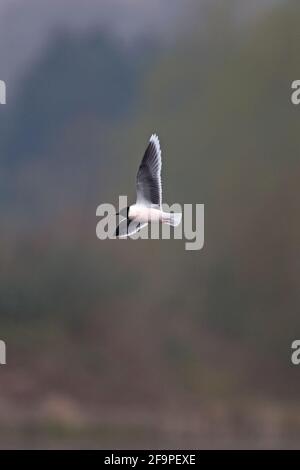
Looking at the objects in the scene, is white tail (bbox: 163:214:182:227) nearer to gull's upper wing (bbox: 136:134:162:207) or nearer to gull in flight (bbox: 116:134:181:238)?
gull in flight (bbox: 116:134:181:238)

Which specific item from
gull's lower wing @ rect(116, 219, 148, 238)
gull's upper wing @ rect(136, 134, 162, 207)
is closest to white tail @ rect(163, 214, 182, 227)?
gull's upper wing @ rect(136, 134, 162, 207)

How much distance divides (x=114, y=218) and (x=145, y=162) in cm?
142

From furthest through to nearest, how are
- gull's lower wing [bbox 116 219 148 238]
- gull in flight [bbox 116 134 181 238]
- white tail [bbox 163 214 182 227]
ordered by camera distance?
gull's lower wing [bbox 116 219 148 238] < gull in flight [bbox 116 134 181 238] < white tail [bbox 163 214 182 227]

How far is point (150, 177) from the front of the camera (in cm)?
967

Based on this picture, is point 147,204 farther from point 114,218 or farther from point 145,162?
point 114,218

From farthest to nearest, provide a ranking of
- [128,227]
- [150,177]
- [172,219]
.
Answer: [128,227], [150,177], [172,219]

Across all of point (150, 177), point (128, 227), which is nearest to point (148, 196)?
point (150, 177)

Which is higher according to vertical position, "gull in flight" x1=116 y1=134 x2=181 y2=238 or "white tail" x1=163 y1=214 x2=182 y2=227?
"gull in flight" x1=116 y1=134 x2=181 y2=238

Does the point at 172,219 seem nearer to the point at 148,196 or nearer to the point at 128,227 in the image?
the point at 148,196

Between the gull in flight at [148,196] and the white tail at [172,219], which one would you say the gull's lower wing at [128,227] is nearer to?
the gull in flight at [148,196]

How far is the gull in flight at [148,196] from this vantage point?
31.4 ft

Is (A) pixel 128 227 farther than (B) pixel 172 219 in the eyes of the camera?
Yes

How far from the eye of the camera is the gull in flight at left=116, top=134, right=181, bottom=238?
377 inches

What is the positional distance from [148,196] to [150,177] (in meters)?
0.22
